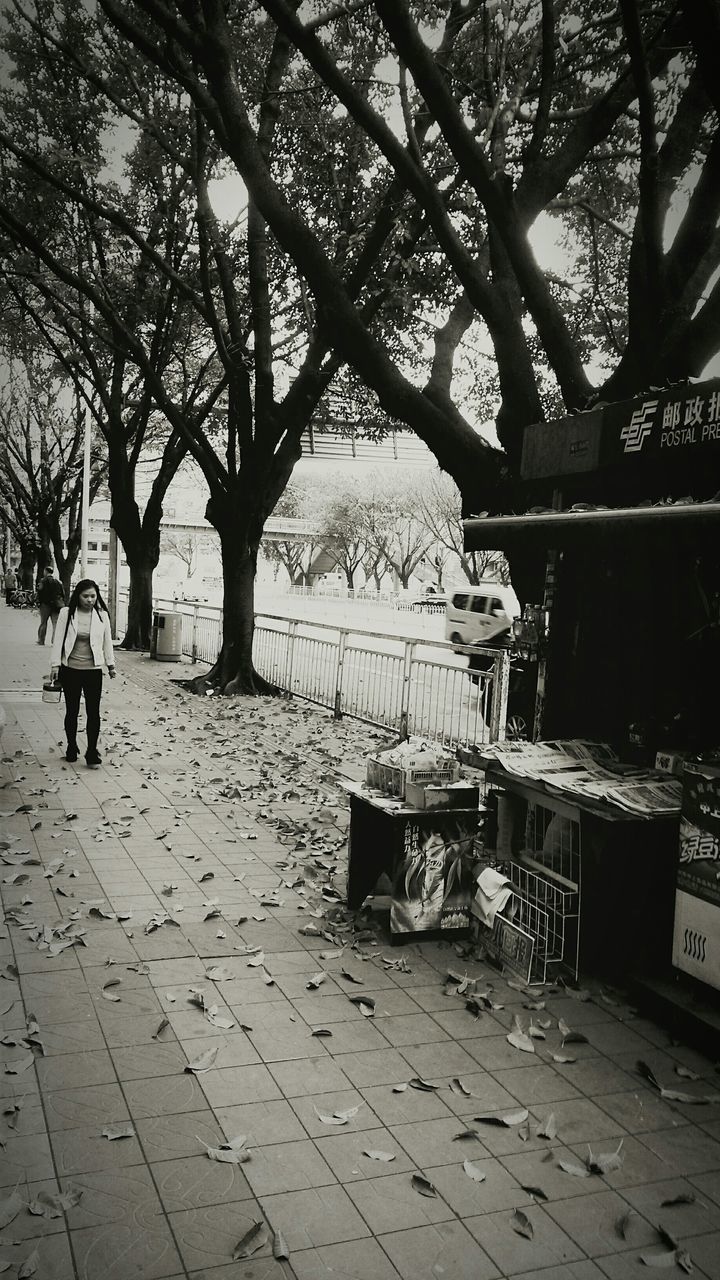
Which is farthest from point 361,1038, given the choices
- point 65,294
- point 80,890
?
point 65,294

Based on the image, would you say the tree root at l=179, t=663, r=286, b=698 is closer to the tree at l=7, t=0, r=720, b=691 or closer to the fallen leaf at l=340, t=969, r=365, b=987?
the tree at l=7, t=0, r=720, b=691

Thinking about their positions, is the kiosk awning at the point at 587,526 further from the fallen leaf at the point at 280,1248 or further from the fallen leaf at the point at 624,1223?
the fallen leaf at the point at 280,1248

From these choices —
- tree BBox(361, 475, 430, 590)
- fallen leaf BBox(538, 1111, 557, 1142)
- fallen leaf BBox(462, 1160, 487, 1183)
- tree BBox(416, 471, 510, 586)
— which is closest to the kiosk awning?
fallen leaf BBox(538, 1111, 557, 1142)

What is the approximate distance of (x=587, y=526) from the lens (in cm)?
522

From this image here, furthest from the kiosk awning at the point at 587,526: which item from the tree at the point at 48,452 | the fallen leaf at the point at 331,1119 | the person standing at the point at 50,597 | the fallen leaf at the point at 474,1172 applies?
the tree at the point at 48,452

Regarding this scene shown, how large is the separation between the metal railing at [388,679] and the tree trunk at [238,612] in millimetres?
642

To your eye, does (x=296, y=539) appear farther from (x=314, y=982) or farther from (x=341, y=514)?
(x=314, y=982)

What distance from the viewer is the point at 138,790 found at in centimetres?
895

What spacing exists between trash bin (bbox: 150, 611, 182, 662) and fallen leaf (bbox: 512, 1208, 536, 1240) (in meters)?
18.8

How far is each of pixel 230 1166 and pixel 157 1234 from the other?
40 cm

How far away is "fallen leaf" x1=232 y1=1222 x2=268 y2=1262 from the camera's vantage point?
2943mm

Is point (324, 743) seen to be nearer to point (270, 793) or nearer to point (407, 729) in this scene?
point (407, 729)

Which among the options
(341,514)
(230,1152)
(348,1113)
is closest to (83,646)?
(348,1113)

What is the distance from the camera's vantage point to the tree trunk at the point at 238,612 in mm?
15734
